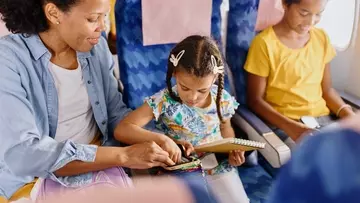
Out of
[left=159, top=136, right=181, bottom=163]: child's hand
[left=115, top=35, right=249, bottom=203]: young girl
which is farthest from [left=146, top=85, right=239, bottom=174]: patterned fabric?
[left=159, top=136, right=181, bottom=163]: child's hand

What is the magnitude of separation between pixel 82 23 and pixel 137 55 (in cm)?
41

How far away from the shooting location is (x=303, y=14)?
74.6 inches

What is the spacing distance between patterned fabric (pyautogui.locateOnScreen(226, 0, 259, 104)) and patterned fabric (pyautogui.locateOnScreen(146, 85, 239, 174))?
0.37 metres

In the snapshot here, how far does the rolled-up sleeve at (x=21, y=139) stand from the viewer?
4.60 ft

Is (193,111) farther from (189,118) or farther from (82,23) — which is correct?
(82,23)

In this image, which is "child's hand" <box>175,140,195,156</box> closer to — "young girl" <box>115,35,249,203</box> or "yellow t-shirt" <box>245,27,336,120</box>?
"young girl" <box>115,35,249,203</box>

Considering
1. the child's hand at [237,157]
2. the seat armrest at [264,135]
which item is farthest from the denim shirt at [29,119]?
the seat armrest at [264,135]

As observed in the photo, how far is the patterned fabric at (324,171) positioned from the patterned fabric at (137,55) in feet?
4.70

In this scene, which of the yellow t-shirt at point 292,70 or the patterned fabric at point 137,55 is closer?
the patterned fabric at point 137,55

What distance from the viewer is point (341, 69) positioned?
2.30 meters

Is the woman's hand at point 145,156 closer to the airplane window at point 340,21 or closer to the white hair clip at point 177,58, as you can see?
the white hair clip at point 177,58

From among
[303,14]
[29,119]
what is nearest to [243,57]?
[303,14]

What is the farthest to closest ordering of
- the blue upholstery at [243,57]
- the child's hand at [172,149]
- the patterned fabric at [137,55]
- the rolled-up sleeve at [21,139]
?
the blue upholstery at [243,57] → the patterned fabric at [137,55] → the child's hand at [172,149] → the rolled-up sleeve at [21,139]

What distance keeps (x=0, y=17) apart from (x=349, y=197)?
146cm
